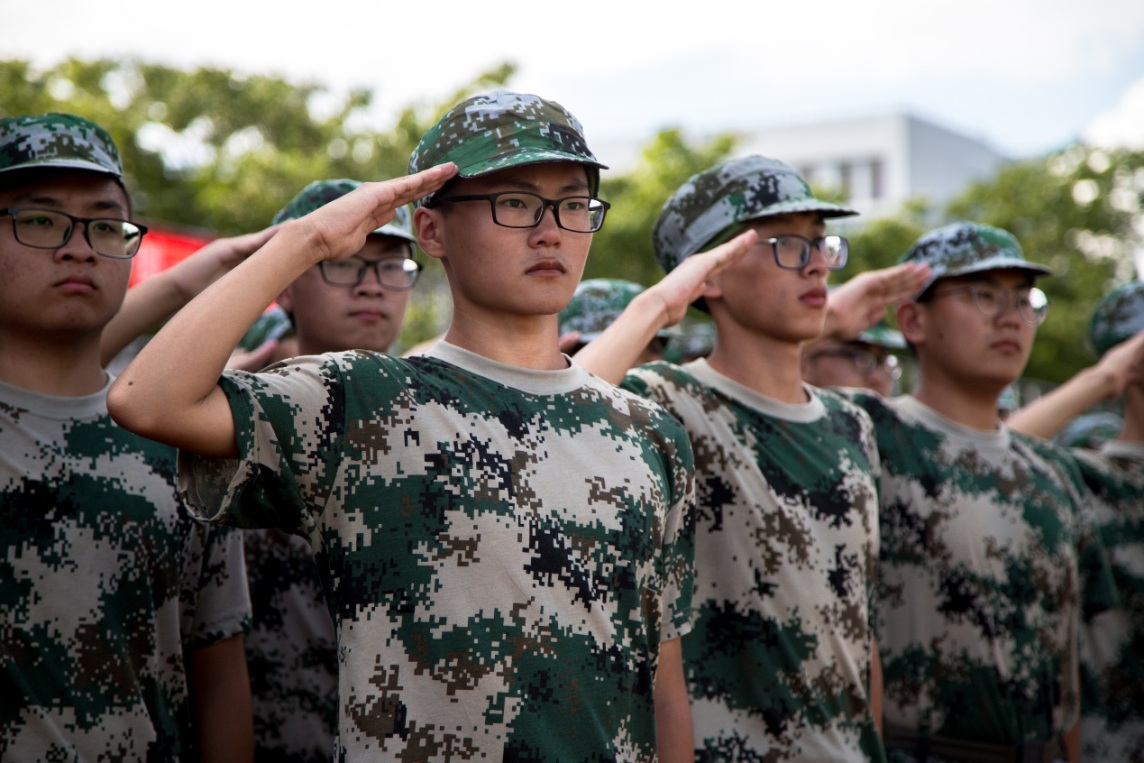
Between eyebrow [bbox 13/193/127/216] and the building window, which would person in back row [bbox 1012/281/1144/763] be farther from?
the building window

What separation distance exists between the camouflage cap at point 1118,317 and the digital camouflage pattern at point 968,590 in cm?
186

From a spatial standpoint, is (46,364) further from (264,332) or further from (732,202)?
(264,332)

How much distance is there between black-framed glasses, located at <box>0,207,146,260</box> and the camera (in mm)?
3330

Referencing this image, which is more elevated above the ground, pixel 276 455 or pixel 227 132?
pixel 227 132

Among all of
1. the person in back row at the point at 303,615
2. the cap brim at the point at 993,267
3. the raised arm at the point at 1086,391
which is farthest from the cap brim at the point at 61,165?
the raised arm at the point at 1086,391

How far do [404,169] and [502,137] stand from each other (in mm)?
16511

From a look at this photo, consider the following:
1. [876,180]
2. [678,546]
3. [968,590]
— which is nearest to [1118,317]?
[968,590]

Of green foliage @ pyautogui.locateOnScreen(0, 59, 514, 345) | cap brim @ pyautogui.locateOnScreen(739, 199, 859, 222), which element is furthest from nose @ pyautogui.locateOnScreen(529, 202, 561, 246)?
green foliage @ pyautogui.locateOnScreen(0, 59, 514, 345)

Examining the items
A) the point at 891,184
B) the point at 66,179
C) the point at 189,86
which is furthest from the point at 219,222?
the point at 891,184

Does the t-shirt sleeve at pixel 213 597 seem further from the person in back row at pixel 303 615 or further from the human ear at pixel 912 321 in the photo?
the human ear at pixel 912 321

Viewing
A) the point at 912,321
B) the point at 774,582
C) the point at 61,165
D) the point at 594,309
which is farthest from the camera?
the point at 594,309

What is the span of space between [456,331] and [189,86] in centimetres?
2032

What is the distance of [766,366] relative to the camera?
3896mm

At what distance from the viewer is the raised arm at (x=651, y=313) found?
3.47 meters
